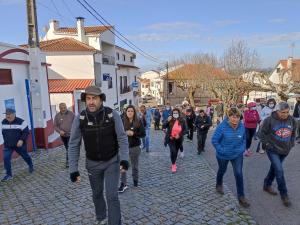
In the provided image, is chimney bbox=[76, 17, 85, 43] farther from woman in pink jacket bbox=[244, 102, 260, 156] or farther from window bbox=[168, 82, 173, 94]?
window bbox=[168, 82, 173, 94]

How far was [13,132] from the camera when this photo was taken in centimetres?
609

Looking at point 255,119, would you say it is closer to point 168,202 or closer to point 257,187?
point 257,187

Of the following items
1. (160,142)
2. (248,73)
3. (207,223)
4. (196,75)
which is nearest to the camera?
(207,223)

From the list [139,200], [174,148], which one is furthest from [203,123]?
[139,200]

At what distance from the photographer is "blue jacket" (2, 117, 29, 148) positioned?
6070 mm

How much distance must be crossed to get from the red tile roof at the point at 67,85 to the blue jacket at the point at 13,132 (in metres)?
13.2

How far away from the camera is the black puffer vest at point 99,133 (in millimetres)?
3422

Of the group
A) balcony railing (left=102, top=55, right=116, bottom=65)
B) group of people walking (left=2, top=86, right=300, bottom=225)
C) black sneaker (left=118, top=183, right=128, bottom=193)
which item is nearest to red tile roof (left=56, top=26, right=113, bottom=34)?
balcony railing (left=102, top=55, right=116, bottom=65)

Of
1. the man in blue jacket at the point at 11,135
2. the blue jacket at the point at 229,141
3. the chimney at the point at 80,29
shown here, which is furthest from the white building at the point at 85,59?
the blue jacket at the point at 229,141

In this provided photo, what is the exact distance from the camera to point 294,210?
4.39m

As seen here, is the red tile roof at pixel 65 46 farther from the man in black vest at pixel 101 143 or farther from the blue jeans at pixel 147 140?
the man in black vest at pixel 101 143

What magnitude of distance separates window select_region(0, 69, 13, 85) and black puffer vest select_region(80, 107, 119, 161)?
5.81 metres

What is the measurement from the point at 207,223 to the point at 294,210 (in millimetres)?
1549

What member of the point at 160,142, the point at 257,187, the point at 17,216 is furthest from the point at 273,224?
the point at 160,142
